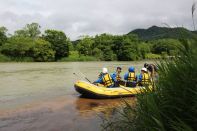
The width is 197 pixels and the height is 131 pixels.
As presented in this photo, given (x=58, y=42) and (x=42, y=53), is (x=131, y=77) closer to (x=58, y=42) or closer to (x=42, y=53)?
(x=42, y=53)

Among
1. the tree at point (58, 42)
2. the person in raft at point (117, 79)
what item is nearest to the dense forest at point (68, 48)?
the tree at point (58, 42)

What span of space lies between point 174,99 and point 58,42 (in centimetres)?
6454

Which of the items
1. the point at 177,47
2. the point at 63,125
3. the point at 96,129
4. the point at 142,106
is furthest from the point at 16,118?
the point at 177,47

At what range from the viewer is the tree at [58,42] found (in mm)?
63906

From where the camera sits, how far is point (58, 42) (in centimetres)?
6688

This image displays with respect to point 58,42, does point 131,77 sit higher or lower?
lower

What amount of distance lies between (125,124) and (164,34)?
57.4 inches

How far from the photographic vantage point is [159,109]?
3400 millimetres

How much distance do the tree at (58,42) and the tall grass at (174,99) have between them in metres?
60.0

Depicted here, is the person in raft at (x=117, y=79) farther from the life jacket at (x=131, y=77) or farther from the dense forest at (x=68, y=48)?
the dense forest at (x=68, y=48)

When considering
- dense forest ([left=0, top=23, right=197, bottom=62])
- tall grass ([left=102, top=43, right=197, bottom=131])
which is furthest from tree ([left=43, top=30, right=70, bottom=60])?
tall grass ([left=102, top=43, right=197, bottom=131])

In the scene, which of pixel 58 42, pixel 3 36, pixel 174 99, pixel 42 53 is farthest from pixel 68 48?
pixel 174 99

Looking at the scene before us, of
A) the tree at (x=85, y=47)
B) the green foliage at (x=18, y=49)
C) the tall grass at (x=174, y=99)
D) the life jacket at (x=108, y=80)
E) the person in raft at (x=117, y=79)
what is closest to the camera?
the tall grass at (x=174, y=99)

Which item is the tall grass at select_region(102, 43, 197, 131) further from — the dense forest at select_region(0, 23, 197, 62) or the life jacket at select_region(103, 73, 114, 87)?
the dense forest at select_region(0, 23, 197, 62)
